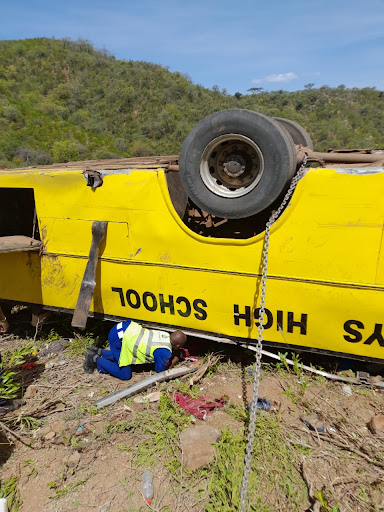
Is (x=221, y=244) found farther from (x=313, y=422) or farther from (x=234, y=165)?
(x=313, y=422)

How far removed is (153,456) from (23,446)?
1.13 meters

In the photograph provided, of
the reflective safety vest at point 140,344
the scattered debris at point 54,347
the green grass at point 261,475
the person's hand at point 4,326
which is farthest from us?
the person's hand at point 4,326

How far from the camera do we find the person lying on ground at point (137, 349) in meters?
3.45

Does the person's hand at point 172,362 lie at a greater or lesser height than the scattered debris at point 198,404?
greater

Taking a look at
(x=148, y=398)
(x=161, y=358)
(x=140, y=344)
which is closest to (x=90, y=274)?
(x=140, y=344)

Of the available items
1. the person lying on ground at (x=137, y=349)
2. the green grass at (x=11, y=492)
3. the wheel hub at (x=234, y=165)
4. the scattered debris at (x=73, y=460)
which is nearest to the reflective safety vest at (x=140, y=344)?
the person lying on ground at (x=137, y=349)

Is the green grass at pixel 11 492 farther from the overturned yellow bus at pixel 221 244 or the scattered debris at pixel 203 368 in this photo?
the scattered debris at pixel 203 368

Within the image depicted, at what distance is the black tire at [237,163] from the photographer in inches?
103

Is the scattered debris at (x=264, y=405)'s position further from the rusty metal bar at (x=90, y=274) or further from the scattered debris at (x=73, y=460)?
the rusty metal bar at (x=90, y=274)

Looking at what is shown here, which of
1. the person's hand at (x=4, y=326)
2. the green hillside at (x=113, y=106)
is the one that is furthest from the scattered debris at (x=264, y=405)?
the green hillside at (x=113, y=106)

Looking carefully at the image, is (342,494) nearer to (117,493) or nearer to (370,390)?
(370,390)

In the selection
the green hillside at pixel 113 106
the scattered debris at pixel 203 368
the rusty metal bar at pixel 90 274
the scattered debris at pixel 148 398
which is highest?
the green hillside at pixel 113 106

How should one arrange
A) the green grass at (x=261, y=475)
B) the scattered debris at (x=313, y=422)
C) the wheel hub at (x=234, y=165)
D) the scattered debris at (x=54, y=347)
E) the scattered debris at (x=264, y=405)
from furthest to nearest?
1. the scattered debris at (x=54, y=347)
2. the scattered debris at (x=264, y=405)
3. the wheel hub at (x=234, y=165)
4. the scattered debris at (x=313, y=422)
5. the green grass at (x=261, y=475)

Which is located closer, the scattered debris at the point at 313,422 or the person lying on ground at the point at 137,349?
the scattered debris at the point at 313,422
